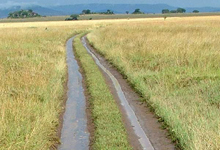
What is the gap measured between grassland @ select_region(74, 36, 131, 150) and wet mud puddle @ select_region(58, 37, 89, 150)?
11.3 inches

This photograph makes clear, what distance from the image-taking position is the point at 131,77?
1336 cm

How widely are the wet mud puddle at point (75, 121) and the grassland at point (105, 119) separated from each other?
0.94 ft

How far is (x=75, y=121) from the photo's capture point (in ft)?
28.9

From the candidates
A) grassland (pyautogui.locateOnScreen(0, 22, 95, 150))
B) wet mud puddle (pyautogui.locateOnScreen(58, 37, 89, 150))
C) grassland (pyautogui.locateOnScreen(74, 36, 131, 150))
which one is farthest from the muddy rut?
grassland (pyautogui.locateOnScreen(0, 22, 95, 150))

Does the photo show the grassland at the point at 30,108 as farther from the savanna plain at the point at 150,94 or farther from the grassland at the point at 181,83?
the grassland at the point at 181,83

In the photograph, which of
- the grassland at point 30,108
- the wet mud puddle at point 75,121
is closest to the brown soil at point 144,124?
the wet mud puddle at point 75,121

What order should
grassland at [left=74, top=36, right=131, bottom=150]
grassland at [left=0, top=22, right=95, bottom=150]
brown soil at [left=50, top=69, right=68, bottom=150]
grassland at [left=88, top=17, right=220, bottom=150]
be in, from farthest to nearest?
brown soil at [left=50, top=69, right=68, bottom=150]
grassland at [left=88, top=17, right=220, bottom=150]
grassland at [left=74, top=36, right=131, bottom=150]
grassland at [left=0, top=22, right=95, bottom=150]

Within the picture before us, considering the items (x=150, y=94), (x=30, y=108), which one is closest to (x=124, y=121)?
(x=150, y=94)

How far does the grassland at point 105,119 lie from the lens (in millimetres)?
6910

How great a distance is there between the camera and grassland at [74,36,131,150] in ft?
22.7

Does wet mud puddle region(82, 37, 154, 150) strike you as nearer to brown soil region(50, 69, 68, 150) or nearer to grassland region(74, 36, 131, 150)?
grassland region(74, 36, 131, 150)

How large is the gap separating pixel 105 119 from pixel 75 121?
3.06 feet

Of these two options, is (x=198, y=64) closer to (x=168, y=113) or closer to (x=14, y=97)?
(x=168, y=113)

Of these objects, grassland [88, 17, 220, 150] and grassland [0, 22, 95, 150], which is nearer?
grassland [0, 22, 95, 150]
